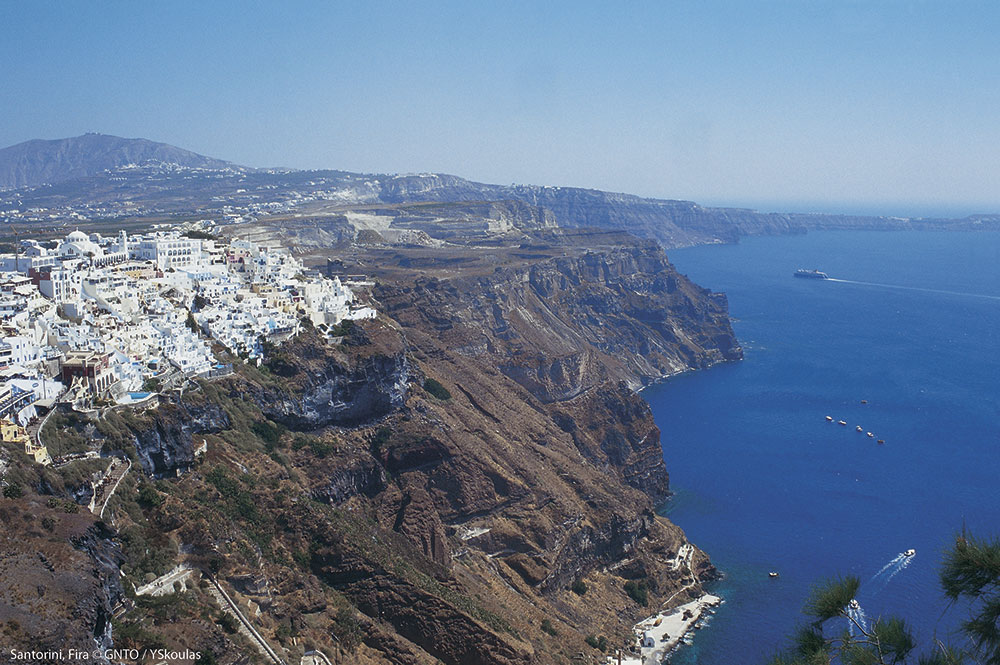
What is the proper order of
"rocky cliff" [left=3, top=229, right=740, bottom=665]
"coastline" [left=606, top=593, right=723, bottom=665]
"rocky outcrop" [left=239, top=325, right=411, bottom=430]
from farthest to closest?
1. "rocky outcrop" [left=239, top=325, right=411, bottom=430]
2. "coastline" [left=606, top=593, right=723, bottom=665]
3. "rocky cliff" [left=3, top=229, right=740, bottom=665]

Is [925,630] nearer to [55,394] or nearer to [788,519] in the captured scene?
[788,519]

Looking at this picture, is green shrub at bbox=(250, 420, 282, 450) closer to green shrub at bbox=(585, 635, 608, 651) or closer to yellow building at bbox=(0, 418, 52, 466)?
yellow building at bbox=(0, 418, 52, 466)

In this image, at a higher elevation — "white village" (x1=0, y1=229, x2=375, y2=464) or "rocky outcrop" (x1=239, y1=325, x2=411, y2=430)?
"white village" (x1=0, y1=229, x2=375, y2=464)

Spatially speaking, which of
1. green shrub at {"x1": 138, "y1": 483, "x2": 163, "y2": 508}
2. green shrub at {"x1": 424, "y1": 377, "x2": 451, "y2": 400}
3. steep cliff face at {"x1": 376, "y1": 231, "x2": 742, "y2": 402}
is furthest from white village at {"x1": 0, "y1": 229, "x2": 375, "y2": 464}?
steep cliff face at {"x1": 376, "y1": 231, "x2": 742, "y2": 402}

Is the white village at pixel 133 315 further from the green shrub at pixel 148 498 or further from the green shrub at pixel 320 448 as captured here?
the green shrub at pixel 320 448

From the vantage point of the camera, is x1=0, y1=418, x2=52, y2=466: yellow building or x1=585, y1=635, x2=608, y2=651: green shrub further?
x1=585, y1=635, x2=608, y2=651: green shrub

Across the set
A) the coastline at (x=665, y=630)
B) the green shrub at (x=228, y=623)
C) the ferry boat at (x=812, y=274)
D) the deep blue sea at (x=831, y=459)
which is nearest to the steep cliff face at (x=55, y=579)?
the green shrub at (x=228, y=623)
